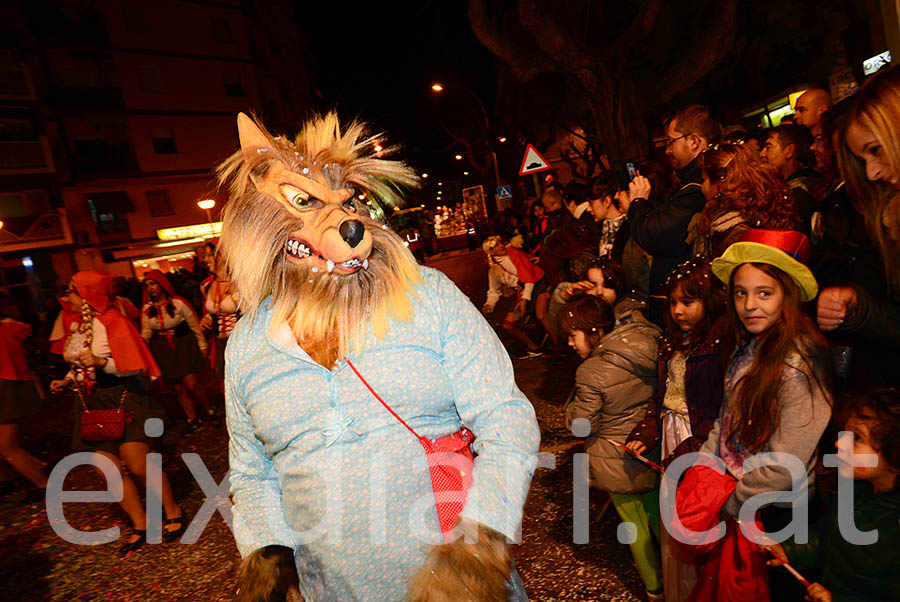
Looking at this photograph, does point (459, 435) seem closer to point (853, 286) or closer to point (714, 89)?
point (853, 286)

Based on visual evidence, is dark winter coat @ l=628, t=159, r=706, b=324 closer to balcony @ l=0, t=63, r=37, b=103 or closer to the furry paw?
the furry paw

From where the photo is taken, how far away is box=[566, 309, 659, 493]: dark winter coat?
263 centimetres

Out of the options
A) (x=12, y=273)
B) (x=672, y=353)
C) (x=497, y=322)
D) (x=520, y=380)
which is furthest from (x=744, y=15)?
(x=12, y=273)

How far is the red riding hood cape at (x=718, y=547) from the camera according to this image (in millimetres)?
1931

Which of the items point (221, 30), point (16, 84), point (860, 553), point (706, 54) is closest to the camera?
point (860, 553)

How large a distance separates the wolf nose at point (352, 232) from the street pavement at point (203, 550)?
7.92 ft

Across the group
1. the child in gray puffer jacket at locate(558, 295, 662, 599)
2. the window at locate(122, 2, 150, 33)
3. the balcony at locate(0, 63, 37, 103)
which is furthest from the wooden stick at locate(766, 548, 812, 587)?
the window at locate(122, 2, 150, 33)

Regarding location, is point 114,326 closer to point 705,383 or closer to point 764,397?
point 705,383

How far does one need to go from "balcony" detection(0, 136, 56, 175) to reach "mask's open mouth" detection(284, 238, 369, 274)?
99.4 ft

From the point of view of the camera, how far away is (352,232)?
1350 millimetres

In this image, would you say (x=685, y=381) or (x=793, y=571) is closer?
(x=793, y=571)

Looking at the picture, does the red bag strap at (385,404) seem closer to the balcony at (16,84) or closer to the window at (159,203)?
the window at (159,203)

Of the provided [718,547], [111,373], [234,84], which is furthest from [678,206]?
[234,84]

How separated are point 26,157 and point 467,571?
3137 centimetres
